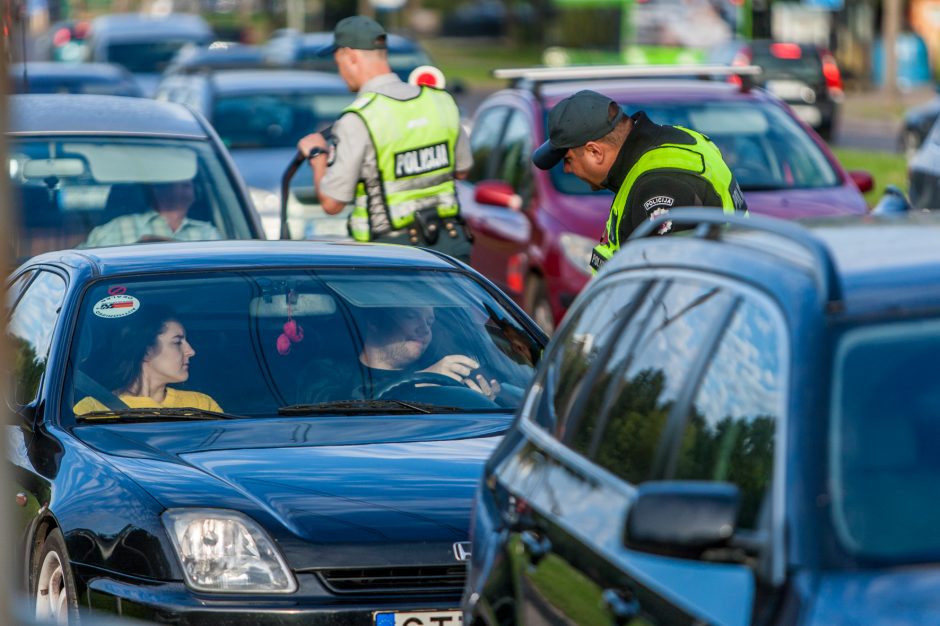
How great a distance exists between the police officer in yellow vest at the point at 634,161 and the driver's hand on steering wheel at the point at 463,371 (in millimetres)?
555

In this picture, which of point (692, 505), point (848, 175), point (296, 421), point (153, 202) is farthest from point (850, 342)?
point (848, 175)

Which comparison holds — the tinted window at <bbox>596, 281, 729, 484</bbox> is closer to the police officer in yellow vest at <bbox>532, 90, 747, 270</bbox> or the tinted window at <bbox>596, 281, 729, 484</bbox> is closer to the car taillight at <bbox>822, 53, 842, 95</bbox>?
the police officer in yellow vest at <bbox>532, 90, 747, 270</bbox>

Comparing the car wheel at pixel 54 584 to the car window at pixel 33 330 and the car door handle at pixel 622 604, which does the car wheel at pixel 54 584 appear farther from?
the car door handle at pixel 622 604

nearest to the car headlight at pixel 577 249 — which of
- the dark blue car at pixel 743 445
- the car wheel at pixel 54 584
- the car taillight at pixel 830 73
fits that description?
the car wheel at pixel 54 584

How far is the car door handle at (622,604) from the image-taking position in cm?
346

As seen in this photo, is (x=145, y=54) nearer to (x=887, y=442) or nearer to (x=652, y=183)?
(x=652, y=183)

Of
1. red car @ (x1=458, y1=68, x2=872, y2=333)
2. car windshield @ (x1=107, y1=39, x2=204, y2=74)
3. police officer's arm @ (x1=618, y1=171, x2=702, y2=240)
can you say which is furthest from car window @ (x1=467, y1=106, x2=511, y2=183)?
car windshield @ (x1=107, y1=39, x2=204, y2=74)

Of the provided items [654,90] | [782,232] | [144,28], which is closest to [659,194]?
[782,232]

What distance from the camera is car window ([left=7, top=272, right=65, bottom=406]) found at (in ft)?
20.7

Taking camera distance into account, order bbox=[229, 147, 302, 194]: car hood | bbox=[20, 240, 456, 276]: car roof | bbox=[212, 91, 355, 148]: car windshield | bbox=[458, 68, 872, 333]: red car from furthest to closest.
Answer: bbox=[212, 91, 355, 148]: car windshield < bbox=[229, 147, 302, 194]: car hood < bbox=[458, 68, 872, 333]: red car < bbox=[20, 240, 456, 276]: car roof

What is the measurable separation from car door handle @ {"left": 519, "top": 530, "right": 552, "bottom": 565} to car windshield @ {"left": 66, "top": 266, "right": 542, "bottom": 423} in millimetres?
2153

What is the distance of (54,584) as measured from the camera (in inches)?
218

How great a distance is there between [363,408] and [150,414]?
0.64 m

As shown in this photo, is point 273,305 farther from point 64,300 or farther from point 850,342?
point 850,342
